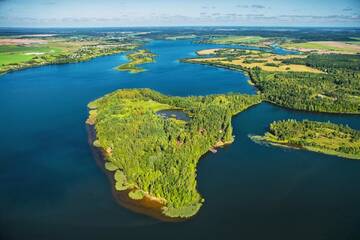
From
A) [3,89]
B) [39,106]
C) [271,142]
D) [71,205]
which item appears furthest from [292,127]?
[3,89]

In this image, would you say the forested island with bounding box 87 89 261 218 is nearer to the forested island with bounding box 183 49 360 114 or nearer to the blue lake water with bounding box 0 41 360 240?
the blue lake water with bounding box 0 41 360 240

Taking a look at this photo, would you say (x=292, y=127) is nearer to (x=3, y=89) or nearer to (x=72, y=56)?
(x=3, y=89)

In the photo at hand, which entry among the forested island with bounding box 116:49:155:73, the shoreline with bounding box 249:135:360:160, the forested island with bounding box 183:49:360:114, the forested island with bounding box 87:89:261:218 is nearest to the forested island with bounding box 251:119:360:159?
the shoreline with bounding box 249:135:360:160

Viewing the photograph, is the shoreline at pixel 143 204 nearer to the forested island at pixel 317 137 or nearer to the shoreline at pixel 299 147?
the shoreline at pixel 299 147

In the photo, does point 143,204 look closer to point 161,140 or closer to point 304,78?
point 161,140

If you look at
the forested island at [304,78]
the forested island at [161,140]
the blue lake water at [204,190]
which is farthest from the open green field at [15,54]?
the forested island at [161,140]

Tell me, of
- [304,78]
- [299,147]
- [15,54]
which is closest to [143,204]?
[299,147]
